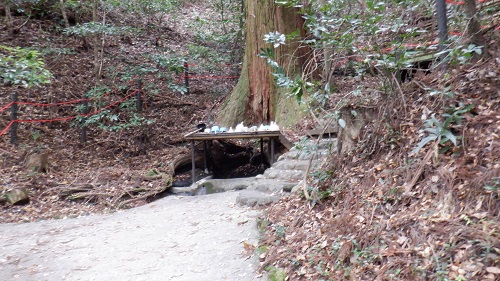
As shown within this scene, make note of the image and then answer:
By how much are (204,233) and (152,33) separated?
47.8ft

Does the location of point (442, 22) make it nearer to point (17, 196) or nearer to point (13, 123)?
point (17, 196)

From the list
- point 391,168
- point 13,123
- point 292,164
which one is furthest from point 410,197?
point 13,123

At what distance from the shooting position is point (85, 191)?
30.4ft

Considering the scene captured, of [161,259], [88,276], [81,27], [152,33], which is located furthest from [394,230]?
[152,33]

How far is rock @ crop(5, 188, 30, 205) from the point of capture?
8516 mm

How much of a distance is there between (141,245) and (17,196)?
12.5 feet

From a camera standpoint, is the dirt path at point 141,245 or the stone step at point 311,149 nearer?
the dirt path at point 141,245

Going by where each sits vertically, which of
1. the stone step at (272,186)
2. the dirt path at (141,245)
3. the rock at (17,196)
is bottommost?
the dirt path at (141,245)

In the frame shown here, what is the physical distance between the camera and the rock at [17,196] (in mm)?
8516

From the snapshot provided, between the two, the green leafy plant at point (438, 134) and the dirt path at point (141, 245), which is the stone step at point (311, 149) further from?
the green leafy plant at point (438, 134)

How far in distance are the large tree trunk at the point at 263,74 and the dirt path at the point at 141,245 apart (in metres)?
3.12

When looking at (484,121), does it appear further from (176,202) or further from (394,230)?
(176,202)

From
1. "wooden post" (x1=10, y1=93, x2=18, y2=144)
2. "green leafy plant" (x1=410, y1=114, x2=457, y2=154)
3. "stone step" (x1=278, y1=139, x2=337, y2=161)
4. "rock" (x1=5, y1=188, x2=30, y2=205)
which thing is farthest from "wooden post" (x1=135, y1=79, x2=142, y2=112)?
"green leafy plant" (x1=410, y1=114, x2=457, y2=154)

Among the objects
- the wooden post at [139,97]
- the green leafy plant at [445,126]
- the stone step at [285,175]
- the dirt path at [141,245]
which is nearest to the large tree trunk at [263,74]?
the stone step at [285,175]
